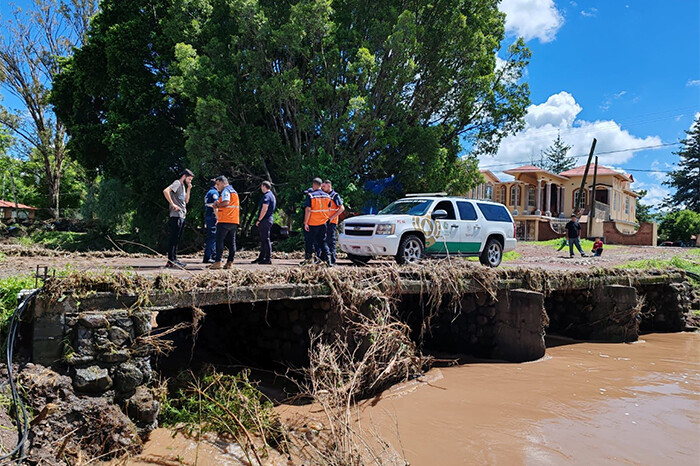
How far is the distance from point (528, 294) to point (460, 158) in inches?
472

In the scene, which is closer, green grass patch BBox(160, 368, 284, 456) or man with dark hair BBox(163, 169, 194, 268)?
green grass patch BBox(160, 368, 284, 456)

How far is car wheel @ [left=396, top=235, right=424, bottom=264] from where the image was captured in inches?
403

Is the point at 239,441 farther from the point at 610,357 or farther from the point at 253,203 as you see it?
the point at 253,203

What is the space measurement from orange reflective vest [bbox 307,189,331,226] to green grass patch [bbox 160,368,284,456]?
3.61 metres

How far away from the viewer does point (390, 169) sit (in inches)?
757

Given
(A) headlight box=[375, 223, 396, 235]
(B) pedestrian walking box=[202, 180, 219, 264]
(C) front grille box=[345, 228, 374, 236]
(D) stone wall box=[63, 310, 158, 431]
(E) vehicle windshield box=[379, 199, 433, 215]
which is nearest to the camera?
(D) stone wall box=[63, 310, 158, 431]

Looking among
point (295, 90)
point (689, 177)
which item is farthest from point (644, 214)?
point (295, 90)

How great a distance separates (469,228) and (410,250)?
6.12 ft

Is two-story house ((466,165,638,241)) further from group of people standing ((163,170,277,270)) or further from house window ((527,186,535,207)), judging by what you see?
group of people standing ((163,170,277,270))

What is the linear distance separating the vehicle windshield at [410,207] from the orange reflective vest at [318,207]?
7.39 feet

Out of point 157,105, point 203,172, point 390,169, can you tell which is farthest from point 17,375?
point 157,105

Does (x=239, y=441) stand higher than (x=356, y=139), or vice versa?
(x=356, y=139)

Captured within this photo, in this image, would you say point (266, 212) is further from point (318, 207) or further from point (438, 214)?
point (438, 214)

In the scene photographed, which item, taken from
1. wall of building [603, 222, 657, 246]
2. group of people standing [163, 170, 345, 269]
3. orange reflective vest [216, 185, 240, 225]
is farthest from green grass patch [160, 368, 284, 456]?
wall of building [603, 222, 657, 246]
